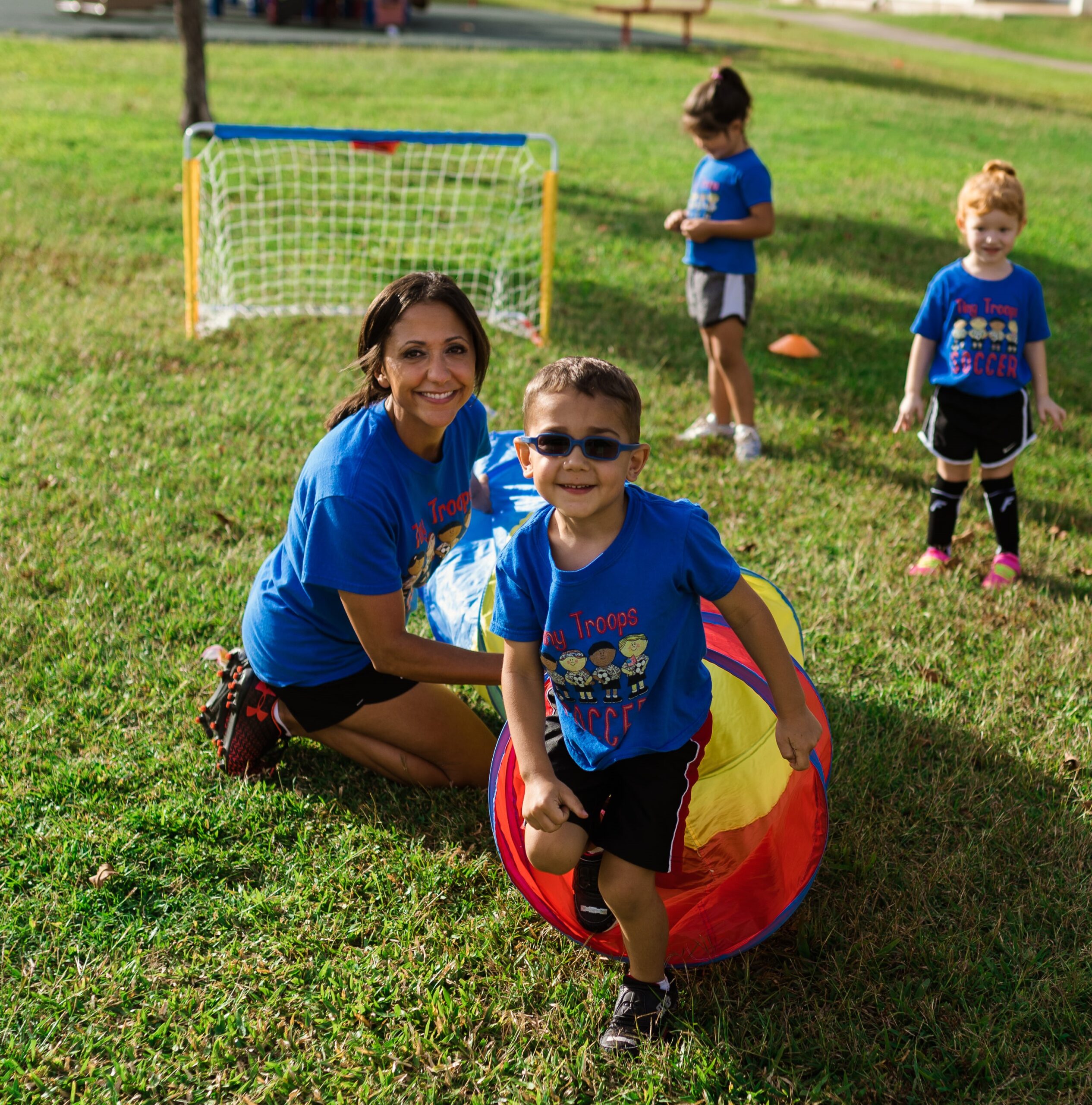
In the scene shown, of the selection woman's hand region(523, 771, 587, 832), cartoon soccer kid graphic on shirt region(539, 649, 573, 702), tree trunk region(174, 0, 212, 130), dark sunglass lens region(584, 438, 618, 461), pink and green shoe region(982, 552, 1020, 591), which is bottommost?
pink and green shoe region(982, 552, 1020, 591)

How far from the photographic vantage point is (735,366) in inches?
230

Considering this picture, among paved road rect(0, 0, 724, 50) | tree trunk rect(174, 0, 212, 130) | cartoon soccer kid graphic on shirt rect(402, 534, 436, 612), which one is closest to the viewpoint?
cartoon soccer kid graphic on shirt rect(402, 534, 436, 612)

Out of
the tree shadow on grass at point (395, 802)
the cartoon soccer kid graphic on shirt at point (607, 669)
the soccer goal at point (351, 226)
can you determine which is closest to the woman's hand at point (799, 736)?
the cartoon soccer kid graphic on shirt at point (607, 669)

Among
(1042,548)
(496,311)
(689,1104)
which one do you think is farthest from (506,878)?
(496,311)

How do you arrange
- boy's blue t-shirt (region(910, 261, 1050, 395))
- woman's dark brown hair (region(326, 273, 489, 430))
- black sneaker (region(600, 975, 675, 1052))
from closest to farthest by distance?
black sneaker (region(600, 975, 675, 1052)), woman's dark brown hair (region(326, 273, 489, 430)), boy's blue t-shirt (region(910, 261, 1050, 395))

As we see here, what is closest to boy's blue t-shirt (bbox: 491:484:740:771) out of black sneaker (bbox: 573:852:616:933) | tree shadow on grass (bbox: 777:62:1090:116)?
black sneaker (bbox: 573:852:616:933)

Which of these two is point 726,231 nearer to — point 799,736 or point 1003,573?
point 1003,573

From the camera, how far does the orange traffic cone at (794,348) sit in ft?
24.2

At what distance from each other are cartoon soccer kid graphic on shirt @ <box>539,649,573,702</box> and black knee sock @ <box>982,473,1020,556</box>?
2887mm

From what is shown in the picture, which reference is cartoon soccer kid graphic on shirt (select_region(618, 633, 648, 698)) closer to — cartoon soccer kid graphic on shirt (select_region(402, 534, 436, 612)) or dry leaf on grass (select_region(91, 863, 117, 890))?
cartoon soccer kid graphic on shirt (select_region(402, 534, 436, 612))

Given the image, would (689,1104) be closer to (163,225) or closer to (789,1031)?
(789,1031)

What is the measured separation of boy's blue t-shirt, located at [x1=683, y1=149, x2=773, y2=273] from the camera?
557cm

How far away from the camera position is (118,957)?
289cm

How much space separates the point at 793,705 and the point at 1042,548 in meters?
3.08
